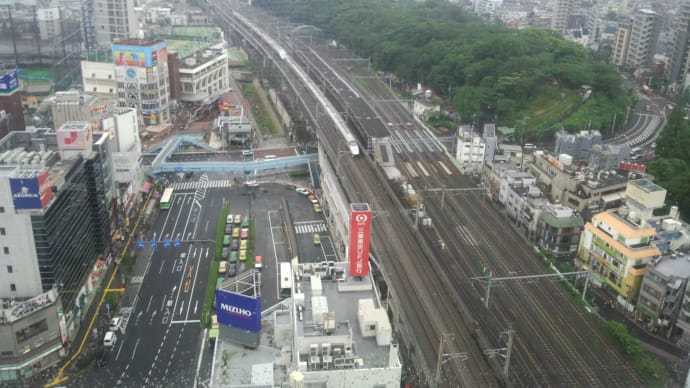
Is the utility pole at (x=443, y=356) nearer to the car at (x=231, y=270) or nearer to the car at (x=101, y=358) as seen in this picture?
the car at (x=231, y=270)

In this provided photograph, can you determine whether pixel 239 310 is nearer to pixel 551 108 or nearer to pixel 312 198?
pixel 312 198

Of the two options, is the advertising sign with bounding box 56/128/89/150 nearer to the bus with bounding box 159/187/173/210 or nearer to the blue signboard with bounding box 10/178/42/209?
the blue signboard with bounding box 10/178/42/209

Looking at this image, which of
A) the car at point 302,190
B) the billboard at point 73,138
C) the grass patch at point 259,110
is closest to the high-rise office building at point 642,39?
the grass patch at point 259,110

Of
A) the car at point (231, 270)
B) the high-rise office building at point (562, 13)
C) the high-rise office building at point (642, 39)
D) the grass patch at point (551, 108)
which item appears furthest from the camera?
the high-rise office building at point (562, 13)

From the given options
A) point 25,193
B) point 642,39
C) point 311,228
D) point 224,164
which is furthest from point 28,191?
point 642,39

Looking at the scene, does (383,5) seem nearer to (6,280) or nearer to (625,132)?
(625,132)

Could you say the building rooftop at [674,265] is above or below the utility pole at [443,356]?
above
